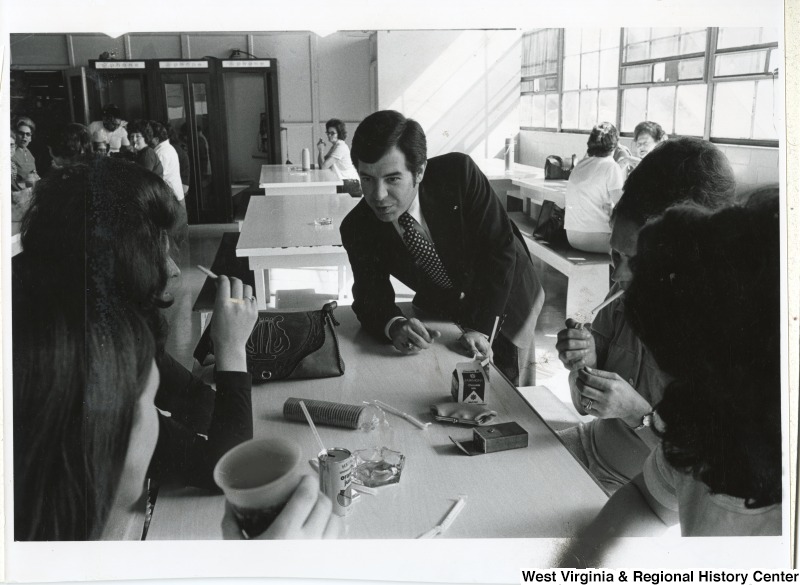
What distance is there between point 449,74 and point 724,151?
31.0 inches

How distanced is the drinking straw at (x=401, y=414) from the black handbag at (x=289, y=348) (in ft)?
0.47

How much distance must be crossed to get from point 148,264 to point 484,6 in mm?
1192

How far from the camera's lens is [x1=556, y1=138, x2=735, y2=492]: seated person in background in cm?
195

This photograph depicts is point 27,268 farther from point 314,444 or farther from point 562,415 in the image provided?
point 562,415

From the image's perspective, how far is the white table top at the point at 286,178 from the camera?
208cm

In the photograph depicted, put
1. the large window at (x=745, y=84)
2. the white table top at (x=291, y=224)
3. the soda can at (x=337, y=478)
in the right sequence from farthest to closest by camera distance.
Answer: the white table top at (x=291, y=224) → the large window at (x=745, y=84) → the soda can at (x=337, y=478)

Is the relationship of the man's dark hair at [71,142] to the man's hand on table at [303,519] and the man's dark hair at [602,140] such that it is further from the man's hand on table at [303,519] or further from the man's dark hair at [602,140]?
the man's dark hair at [602,140]

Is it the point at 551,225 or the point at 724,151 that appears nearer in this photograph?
the point at 724,151

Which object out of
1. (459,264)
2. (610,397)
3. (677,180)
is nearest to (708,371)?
(610,397)

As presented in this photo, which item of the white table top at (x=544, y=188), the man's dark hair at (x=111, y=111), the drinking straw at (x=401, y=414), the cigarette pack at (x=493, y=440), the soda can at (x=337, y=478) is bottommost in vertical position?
the soda can at (x=337, y=478)

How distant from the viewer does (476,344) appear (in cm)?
212

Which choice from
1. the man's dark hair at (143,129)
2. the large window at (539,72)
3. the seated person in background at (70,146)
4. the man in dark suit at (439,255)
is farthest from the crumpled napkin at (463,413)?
the seated person in background at (70,146)

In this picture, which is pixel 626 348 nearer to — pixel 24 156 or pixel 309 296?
pixel 309 296

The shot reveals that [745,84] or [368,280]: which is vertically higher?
[745,84]
